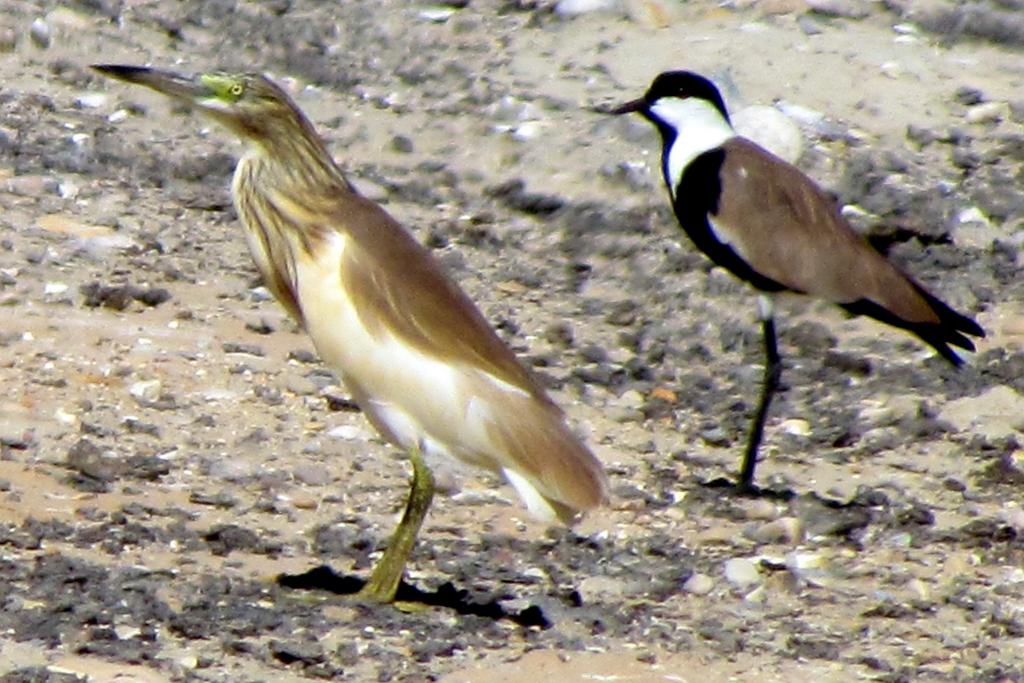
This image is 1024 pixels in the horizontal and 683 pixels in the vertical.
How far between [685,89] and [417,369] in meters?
2.98

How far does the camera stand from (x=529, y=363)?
780 centimetres

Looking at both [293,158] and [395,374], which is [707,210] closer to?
[293,158]

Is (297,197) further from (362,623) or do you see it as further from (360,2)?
(360,2)

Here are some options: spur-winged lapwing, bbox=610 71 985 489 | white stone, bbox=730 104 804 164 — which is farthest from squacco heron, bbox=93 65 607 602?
white stone, bbox=730 104 804 164

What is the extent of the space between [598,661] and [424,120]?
17.3 ft

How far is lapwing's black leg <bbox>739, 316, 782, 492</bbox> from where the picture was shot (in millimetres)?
6883

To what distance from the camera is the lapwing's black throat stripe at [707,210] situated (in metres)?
7.56

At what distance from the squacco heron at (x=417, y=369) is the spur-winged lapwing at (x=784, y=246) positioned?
173cm

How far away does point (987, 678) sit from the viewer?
545 centimetres

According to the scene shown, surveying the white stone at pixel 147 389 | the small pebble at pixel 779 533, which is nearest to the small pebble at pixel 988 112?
the small pebble at pixel 779 533

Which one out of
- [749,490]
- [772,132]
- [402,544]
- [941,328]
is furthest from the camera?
[772,132]

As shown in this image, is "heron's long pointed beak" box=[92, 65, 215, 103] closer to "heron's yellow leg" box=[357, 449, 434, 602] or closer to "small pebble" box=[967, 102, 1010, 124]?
"heron's yellow leg" box=[357, 449, 434, 602]

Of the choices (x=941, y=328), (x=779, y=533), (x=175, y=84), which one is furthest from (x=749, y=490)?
(x=175, y=84)

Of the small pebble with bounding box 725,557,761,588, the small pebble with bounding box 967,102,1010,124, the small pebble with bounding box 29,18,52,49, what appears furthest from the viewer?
the small pebble with bounding box 29,18,52,49
